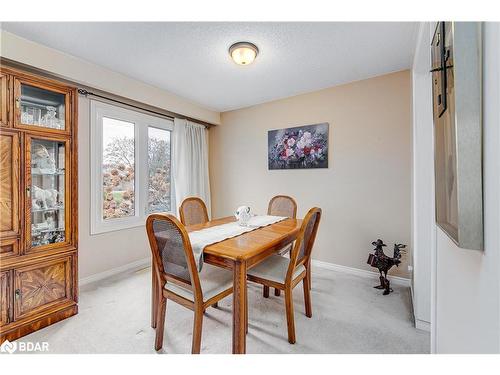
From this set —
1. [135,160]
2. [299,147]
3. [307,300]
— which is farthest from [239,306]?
[135,160]

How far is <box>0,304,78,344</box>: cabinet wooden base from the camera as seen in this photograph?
1680 mm

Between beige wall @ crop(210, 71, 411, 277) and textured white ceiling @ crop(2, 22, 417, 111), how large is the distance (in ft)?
0.89

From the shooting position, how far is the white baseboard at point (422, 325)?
70.8 inches

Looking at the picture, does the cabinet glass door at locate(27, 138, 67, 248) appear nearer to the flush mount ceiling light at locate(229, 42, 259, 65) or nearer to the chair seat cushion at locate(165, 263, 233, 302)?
the chair seat cushion at locate(165, 263, 233, 302)

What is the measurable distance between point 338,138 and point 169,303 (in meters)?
2.74

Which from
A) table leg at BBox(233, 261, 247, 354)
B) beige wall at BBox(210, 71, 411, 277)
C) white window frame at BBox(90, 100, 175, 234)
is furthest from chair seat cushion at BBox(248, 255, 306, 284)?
white window frame at BBox(90, 100, 175, 234)

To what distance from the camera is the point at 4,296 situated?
5.49 feet

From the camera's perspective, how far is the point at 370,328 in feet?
6.08

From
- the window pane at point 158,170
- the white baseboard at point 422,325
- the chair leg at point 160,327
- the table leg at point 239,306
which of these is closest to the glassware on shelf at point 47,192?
the chair leg at point 160,327

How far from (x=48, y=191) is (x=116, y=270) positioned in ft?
4.52

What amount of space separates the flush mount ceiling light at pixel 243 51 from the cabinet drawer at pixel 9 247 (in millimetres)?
2303

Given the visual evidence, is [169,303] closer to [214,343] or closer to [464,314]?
[214,343]

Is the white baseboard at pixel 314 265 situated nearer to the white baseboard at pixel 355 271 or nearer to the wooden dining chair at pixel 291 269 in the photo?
the white baseboard at pixel 355 271
